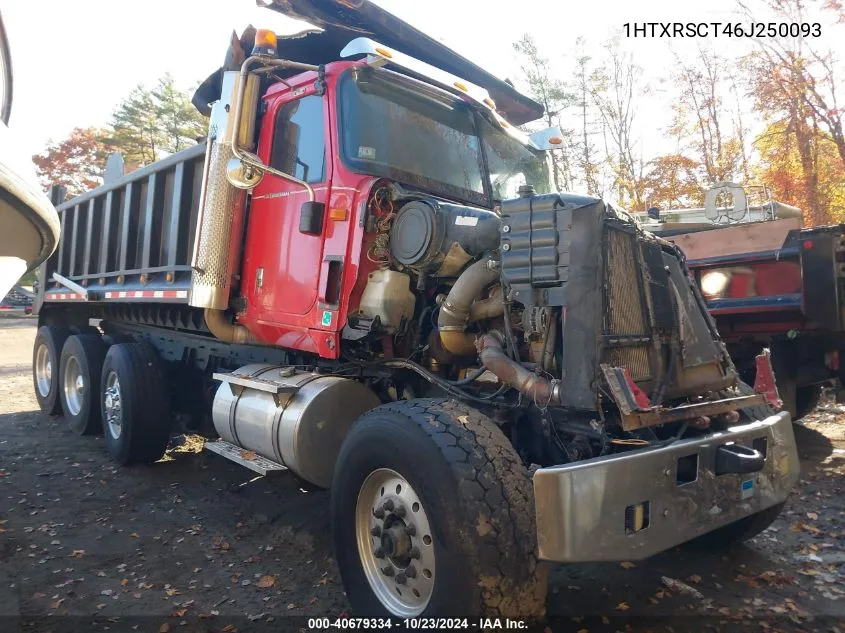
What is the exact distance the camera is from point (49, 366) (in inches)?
323

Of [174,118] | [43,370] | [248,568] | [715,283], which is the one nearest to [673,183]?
[715,283]

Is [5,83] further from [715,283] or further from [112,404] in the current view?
[715,283]

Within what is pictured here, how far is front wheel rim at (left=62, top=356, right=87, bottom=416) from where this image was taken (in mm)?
7098

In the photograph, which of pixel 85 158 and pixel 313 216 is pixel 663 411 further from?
pixel 85 158

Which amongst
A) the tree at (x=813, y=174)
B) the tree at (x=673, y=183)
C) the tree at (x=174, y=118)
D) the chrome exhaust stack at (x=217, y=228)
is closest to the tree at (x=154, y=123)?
the tree at (x=174, y=118)

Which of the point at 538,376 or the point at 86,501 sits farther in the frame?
the point at 86,501

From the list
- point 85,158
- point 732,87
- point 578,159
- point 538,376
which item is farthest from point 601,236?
point 85,158

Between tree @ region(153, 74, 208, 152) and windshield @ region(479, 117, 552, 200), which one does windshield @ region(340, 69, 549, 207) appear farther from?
tree @ region(153, 74, 208, 152)

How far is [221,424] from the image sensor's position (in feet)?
14.7

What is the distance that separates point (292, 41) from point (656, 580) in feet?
14.0

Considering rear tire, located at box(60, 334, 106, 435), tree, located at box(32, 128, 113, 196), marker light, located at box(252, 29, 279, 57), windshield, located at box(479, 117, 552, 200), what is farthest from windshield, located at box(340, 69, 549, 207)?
tree, located at box(32, 128, 113, 196)

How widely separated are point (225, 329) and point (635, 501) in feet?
11.5

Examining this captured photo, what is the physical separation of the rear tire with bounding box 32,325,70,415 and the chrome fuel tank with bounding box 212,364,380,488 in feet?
15.9

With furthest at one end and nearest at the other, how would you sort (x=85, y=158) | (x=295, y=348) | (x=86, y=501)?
(x=85, y=158), (x=86, y=501), (x=295, y=348)
